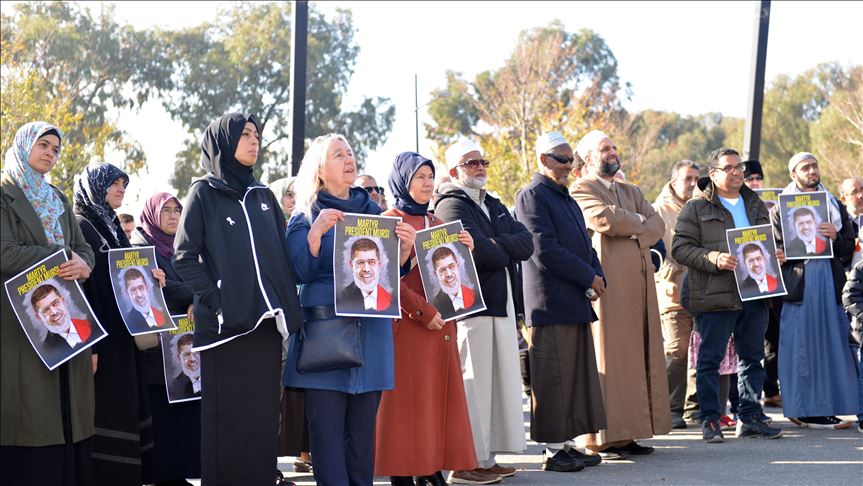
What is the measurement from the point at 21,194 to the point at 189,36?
163 feet

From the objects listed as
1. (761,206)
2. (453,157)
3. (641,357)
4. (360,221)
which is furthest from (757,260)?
(360,221)

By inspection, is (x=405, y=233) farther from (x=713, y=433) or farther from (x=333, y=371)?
(x=713, y=433)

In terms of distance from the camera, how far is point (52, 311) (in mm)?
5762

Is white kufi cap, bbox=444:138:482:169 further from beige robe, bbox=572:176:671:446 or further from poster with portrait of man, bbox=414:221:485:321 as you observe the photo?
beige robe, bbox=572:176:671:446

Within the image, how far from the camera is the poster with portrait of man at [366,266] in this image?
5816 mm

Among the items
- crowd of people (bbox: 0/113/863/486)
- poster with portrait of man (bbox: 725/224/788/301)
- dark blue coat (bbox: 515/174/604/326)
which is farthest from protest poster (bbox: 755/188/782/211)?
dark blue coat (bbox: 515/174/604/326)

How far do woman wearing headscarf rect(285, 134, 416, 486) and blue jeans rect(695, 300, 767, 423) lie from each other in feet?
12.8

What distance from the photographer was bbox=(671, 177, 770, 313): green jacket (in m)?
8.96

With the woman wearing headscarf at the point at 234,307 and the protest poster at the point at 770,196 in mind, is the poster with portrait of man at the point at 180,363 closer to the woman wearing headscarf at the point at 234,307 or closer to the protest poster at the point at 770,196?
the woman wearing headscarf at the point at 234,307

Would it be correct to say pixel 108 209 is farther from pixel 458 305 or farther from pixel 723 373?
pixel 723 373

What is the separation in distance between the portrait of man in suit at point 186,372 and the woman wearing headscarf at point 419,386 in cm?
128

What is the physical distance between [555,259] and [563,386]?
0.91m

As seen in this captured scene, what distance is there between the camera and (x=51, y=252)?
19.2ft

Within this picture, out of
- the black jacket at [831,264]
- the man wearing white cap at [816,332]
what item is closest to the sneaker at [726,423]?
the man wearing white cap at [816,332]
